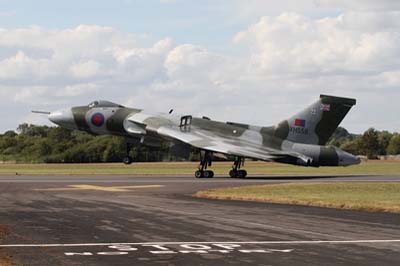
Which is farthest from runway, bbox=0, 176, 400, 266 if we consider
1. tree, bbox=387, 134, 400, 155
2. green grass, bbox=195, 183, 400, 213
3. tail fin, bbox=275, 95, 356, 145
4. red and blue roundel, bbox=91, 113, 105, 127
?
tree, bbox=387, 134, 400, 155

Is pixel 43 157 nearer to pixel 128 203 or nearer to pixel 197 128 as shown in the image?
pixel 197 128

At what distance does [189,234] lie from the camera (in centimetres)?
1811

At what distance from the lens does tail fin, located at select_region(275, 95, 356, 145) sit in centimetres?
5741

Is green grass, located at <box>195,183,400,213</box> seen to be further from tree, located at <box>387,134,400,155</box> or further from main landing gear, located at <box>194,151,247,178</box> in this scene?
tree, located at <box>387,134,400,155</box>

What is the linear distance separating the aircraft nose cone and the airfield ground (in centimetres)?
3260

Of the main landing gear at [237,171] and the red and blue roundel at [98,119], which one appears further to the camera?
the red and blue roundel at [98,119]

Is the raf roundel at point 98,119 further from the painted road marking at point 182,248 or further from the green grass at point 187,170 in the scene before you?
the painted road marking at point 182,248

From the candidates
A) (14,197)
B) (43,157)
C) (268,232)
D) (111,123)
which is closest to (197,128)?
(111,123)

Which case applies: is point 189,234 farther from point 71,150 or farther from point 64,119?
point 71,150

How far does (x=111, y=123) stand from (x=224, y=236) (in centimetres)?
4363

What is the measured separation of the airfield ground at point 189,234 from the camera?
13969mm

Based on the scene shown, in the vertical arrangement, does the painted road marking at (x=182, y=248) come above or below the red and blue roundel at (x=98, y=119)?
below

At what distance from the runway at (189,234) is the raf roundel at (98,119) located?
3048cm

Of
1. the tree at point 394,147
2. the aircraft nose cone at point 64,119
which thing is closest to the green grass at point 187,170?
the aircraft nose cone at point 64,119
